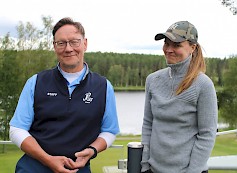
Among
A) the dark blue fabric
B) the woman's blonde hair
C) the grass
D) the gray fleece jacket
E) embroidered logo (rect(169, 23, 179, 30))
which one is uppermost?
embroidered logo (rect(169, 23, 179, 30))

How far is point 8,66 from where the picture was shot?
76.6 ft

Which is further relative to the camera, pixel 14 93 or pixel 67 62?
pixel 14 93

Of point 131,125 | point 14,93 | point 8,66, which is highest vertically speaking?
point 8,66

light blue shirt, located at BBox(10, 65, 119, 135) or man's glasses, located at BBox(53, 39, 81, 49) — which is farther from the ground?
man's glasses, located at BBox(53, 39, 81, 49)

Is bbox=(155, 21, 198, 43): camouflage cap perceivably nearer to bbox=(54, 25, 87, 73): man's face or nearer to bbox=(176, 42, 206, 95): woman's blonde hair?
bbox=(176, 42, 206, 95): woman's blonde hair

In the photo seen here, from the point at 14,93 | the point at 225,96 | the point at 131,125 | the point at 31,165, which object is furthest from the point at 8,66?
the point at 31,165

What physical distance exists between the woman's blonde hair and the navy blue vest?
51 cm

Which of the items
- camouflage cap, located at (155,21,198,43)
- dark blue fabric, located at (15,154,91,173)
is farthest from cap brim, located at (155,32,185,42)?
dark blue fabric, located at (15,154,91,173)

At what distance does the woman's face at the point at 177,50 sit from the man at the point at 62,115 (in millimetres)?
480

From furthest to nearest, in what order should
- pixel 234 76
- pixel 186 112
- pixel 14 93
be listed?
pixel 234 76 → pixel 14 93 → pixel 186 112

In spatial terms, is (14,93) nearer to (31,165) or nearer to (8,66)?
(8,66)

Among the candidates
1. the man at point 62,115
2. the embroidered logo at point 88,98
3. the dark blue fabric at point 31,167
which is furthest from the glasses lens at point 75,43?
the dark blue fabric at point 31,167

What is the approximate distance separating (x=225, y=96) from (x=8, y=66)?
18256mm

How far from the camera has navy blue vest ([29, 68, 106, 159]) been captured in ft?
7.75
